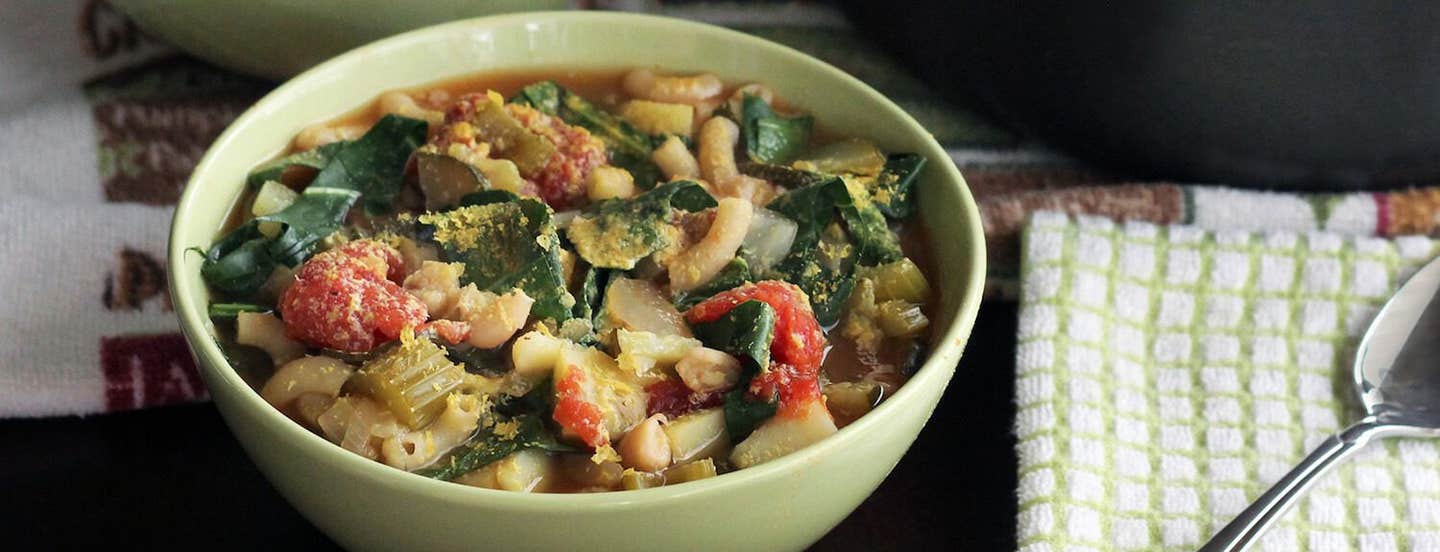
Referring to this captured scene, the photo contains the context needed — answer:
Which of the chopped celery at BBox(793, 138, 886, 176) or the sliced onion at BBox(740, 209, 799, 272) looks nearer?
the sliced onion at BBox(740, 209, 799, 272)

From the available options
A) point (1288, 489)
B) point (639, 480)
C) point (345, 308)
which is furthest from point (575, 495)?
point (1288, 489)

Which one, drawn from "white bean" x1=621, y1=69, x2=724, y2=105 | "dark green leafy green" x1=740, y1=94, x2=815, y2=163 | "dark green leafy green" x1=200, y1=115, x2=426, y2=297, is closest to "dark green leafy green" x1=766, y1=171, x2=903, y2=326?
"dark green leafy green" x1=740, y1=94, x2=815, y2=163

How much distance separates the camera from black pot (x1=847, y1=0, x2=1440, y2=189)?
1.57 m

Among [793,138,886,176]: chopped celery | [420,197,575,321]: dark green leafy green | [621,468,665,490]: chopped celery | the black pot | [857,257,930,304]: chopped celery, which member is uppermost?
the black pot

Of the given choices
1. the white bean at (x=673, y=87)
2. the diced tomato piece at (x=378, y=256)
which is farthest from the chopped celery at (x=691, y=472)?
the white bean at (x=673, y=87)

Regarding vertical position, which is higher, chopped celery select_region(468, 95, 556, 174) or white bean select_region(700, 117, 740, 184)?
white bean select_region(700, 117, 740, 184)

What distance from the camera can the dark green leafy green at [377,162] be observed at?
1560 millimetres

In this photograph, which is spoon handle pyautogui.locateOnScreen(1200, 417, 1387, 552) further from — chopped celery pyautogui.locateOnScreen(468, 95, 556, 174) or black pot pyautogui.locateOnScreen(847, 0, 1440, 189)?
chopped celery pyautogui.locateOnScreen(468, 95, 556, 174)

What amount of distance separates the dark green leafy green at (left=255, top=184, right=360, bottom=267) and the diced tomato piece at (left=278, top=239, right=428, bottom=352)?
0.09 meters

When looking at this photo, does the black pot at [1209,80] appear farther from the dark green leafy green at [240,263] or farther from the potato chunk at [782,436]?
the dark green leafy green at [240,263]

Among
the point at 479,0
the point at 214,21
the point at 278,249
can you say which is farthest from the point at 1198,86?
the point at 214,21

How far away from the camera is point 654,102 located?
1692 millimetres

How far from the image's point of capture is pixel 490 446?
128cm

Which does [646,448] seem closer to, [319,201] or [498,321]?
[498,321]
